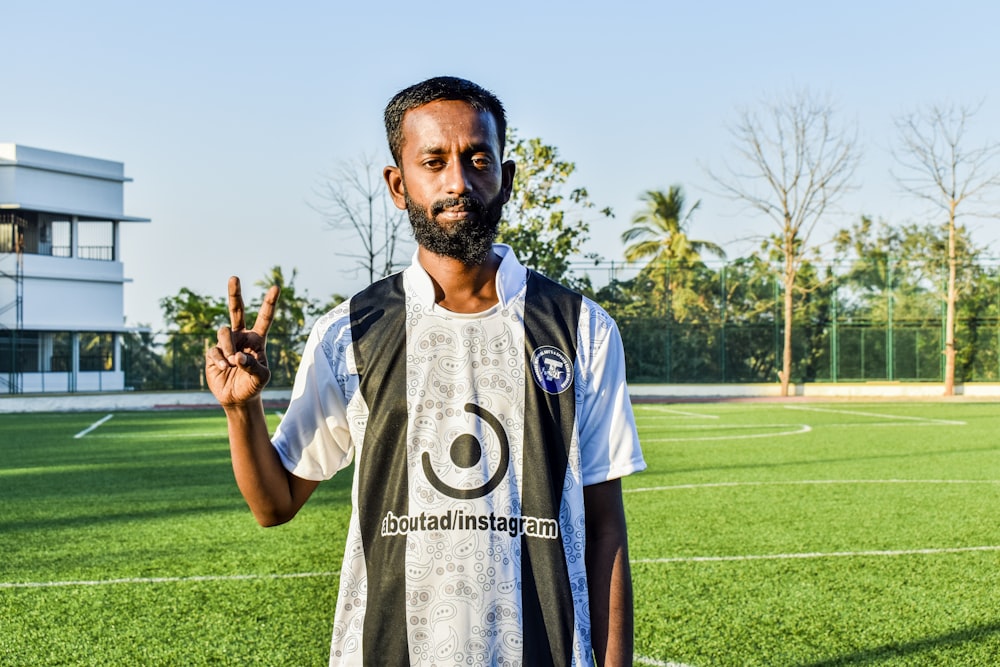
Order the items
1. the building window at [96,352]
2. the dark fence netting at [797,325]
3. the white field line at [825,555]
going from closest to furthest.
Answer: the white field line at [825,555], the dark fence netting at [797,325], the building window at [96,352]

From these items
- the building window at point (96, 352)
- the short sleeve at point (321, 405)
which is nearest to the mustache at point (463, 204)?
the short sleeve at point (321, 405)

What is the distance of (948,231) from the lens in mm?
34344

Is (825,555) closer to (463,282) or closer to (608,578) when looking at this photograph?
(608,578)

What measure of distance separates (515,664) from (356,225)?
Result: 107 ft

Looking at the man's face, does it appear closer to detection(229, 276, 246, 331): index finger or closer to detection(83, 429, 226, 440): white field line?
detection(229, 276, 246, 331): index finger

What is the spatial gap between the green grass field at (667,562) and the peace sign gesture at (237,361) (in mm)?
3386

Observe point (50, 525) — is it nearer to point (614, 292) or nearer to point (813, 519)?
point (813, 519)

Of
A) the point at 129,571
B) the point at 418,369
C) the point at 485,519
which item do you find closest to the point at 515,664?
the point at 485,519

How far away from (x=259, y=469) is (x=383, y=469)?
221 millimetres

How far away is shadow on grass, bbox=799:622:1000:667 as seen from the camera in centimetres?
511

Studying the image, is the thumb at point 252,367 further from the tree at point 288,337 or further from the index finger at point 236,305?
the tree at point 288,337

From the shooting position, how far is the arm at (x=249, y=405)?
2.04 meters

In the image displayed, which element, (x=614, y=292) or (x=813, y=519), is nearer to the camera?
(x=813, y=519)

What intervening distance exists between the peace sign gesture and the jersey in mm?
107
